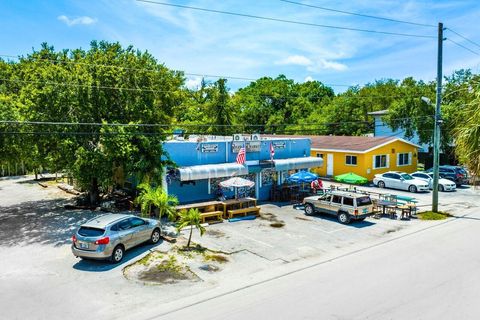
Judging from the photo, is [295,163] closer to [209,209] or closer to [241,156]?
[241,156]

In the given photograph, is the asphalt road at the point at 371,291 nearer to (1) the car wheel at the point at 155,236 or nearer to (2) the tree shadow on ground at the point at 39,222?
(1) the car wheel at the point at 155,236

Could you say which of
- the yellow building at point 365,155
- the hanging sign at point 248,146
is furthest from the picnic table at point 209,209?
the yellow building at point 365,155

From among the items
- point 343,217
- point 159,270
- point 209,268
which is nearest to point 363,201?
point 343,217

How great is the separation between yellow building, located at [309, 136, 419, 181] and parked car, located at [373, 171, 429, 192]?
219 centimetres

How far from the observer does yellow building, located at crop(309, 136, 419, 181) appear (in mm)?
36688

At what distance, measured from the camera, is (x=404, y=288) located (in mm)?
12023

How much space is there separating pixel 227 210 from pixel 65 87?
37.1 feet

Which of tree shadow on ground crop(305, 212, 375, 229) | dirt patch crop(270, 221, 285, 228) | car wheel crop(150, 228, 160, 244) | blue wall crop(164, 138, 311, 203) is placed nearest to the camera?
car wheel crop(150, 228, 160, 244)

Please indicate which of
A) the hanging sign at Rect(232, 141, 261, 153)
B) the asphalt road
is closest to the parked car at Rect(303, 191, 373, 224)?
the asphalt road

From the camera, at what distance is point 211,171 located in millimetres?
23219

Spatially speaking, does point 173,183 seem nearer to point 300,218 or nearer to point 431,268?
point 300,218

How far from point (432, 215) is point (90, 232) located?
1944 centimetres

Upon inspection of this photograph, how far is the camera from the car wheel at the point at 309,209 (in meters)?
23.2

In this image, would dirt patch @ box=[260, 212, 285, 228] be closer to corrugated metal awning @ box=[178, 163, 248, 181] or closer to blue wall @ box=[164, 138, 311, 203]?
corrugated metal awning @ box=[178, 163, 248, 181]
